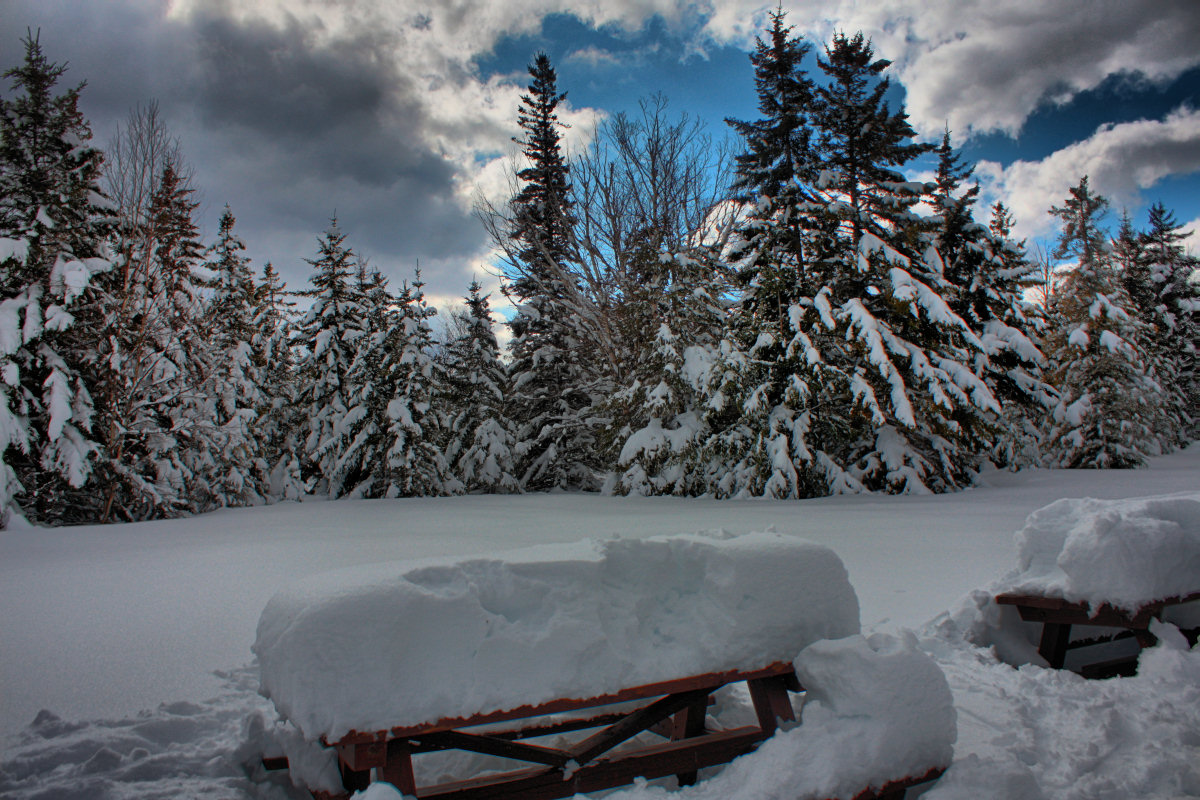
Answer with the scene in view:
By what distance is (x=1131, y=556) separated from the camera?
10.9 ft

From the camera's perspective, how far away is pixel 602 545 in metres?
2.56

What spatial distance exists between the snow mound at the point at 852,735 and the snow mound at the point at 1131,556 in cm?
180

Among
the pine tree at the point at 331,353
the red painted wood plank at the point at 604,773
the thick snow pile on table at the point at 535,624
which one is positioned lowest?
the red painted wood plank at the point at 604,773

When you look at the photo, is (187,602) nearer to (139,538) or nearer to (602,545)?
(602,545)

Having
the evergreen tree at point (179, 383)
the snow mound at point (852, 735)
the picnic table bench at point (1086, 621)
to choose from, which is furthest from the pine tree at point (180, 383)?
the picnic table bench at point (1086, 621)

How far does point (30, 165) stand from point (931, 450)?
67.2 ft

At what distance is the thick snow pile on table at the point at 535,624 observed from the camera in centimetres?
199

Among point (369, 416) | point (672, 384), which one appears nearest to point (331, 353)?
point (369, 416)

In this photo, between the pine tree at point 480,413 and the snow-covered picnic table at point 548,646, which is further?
the pine tree at point 480,413

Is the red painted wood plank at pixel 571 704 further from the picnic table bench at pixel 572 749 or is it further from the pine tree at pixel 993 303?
the pine tree at pixel 993 303

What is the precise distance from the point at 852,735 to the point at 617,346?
49.4ft

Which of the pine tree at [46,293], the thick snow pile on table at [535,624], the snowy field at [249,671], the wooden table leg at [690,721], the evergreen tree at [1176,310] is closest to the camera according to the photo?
the thick snow pile on table at [535,624]

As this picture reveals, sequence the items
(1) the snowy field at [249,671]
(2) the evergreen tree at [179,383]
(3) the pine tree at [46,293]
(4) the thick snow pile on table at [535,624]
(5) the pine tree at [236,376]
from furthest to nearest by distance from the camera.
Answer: (5) the pine tree at [236,376] → (2) the evergreen tree at [179,383] → (3) the pine tree at [46,293] → (1) the snowy field at [249,671] → (4) the thick snow pile on table at [535,624]

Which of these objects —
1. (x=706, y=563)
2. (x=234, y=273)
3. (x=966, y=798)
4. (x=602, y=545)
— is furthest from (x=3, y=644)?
(x=234, y=273)
